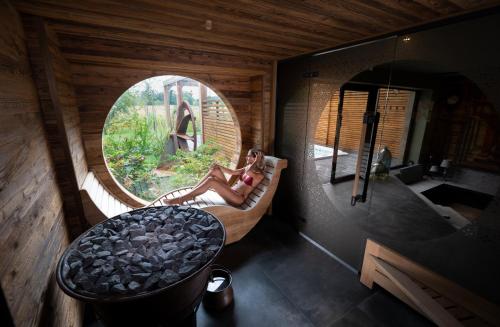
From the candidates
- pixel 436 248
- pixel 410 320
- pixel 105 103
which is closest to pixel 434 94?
pixel 436 248

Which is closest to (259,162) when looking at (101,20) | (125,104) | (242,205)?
(242,205)

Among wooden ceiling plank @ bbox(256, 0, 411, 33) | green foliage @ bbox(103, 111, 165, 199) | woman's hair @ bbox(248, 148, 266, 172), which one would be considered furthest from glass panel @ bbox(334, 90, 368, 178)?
green foliage @ bbox(103, 111, 165, 199)

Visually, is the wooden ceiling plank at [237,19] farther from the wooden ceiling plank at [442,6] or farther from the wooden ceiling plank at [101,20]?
the wooden ceiling plank at [442,6]

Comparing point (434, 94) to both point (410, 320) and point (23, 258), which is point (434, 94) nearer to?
point (410, 320)

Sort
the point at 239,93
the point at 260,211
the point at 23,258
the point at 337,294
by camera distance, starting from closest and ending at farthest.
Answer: the point at 23,258 → the point at 337,294 → the point at 260,211 → the point at 239,93

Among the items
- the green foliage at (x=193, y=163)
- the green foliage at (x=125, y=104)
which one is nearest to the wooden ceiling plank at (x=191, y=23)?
the green foliage at (x=193, y=163)

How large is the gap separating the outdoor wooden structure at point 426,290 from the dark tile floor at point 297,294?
200 millimetres

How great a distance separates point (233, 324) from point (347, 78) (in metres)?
2.78

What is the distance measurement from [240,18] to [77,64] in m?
2.14

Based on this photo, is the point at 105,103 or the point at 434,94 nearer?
the point at 434,94

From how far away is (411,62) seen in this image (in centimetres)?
200

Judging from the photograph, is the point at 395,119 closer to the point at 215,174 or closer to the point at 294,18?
the point at 294,18

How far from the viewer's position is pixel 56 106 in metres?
1.93

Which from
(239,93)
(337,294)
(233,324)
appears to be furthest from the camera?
(239,93)
